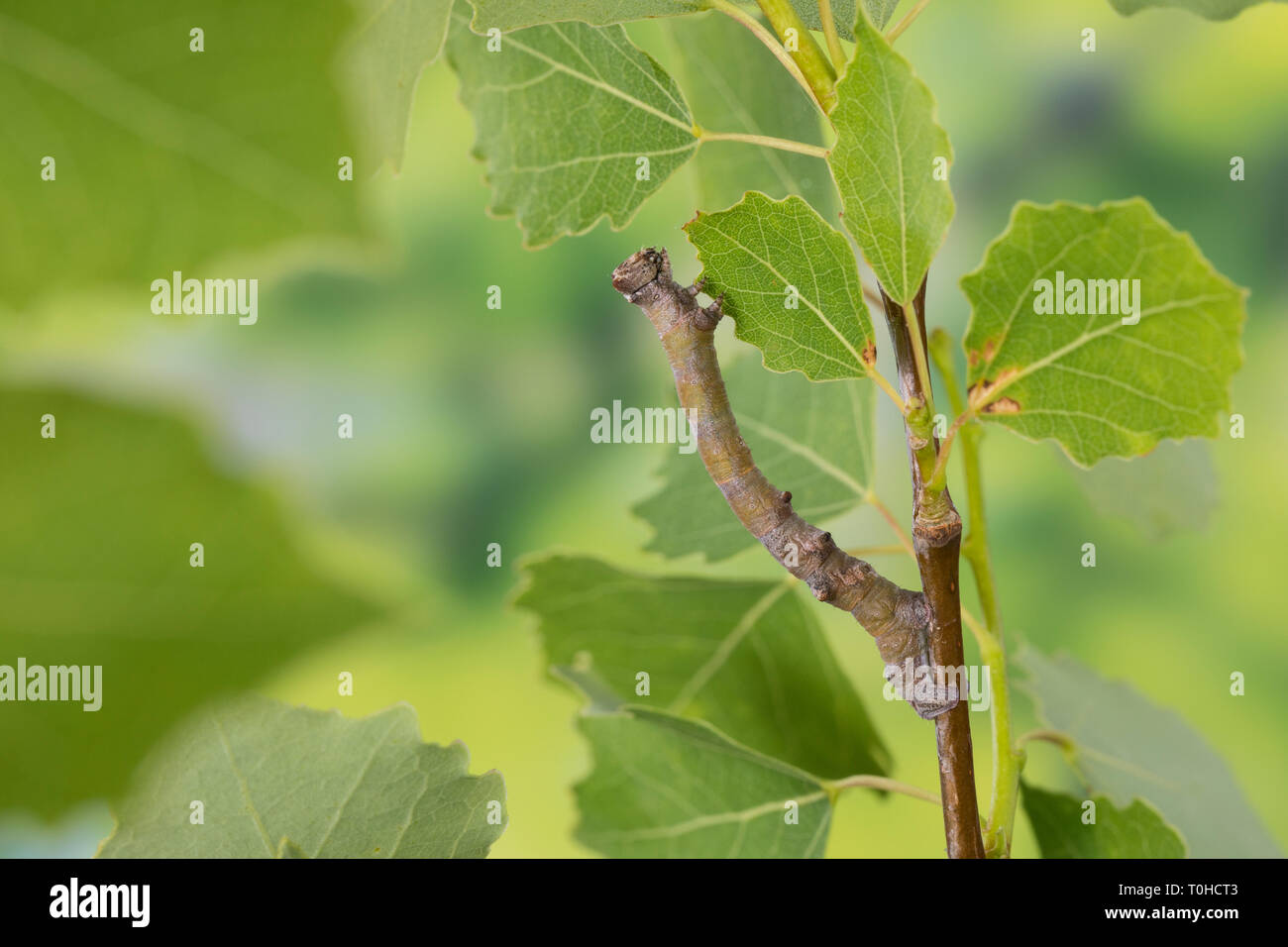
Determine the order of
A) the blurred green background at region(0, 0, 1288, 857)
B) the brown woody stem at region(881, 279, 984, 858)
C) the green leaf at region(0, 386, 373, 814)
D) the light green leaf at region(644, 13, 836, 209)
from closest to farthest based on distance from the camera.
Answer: the green leaf at region(0, 386, 373, 814), the brown woody stem at region(881, 279, 984, 858), the light green leaf at region(644, 13, 836, 209), the blurred green background at region(0, 0, 1288, 857)

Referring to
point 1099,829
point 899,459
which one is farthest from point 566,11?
point 899,459

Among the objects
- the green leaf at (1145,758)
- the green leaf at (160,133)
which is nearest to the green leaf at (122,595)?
the green leaf at (160,133)

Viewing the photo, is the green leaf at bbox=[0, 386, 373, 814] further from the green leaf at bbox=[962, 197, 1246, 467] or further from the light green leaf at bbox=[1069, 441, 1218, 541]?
the light green leaf at bbox=[1069, 441, 1218, 541]

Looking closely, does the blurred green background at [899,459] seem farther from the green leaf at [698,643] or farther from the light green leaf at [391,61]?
the light green leaf at [391,61]

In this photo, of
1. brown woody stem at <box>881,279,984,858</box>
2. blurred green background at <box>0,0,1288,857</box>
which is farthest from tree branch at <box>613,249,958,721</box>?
blurred green background at <box>0,0,1288,857</box>

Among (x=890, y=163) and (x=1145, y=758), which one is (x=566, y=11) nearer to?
(x=890, y=163)

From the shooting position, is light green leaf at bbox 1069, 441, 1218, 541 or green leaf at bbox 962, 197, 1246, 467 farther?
light green leaf at bbox 1069, 441, 1218, 541

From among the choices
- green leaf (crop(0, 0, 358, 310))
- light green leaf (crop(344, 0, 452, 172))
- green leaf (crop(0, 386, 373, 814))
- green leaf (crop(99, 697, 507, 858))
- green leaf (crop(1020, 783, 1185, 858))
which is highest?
light green leaf (crop(344, 0, 452, 172))

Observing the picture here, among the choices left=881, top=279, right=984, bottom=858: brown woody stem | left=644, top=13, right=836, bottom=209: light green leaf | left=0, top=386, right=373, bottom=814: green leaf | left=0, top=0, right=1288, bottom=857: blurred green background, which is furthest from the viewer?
left=0, top=0, right=1288, bottom=857: blurred green background

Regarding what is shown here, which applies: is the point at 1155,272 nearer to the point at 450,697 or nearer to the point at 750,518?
the point at 750,518
